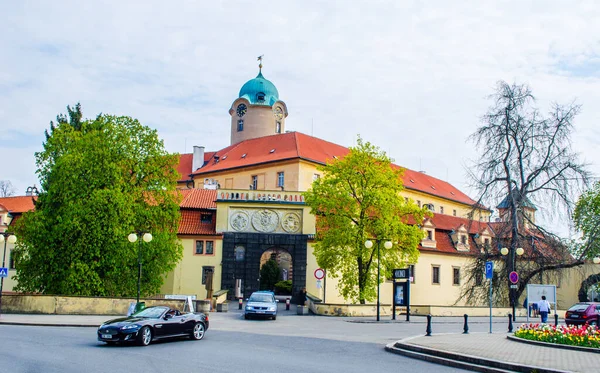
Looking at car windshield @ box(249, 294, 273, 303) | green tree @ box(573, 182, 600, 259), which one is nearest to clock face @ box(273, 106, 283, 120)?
green tree @ box(573, 182, 600, 259)

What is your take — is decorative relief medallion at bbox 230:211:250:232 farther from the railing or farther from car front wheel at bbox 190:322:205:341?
car front wheel at bbox 190:322:205:341

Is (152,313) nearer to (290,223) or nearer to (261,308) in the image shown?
(261,308)

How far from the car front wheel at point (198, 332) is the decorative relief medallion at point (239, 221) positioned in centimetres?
2808

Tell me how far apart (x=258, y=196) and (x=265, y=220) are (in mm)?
2042

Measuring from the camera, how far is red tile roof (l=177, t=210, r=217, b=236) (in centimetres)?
4881

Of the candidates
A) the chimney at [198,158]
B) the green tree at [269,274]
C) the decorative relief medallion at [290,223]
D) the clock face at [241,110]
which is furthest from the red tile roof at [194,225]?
the clock face at [241,110]

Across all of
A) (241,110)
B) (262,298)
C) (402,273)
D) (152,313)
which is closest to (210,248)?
(262,298)

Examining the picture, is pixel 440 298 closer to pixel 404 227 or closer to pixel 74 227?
pixel 404 227

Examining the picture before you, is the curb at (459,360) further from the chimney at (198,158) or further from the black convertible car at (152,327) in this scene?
the chimney at (198,158)

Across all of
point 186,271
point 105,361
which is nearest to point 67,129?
point 186,271

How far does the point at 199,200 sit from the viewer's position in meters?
52.1

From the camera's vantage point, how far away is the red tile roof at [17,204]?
5888 cm

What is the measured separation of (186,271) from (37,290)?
12020mm

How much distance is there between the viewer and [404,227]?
1590 inches
